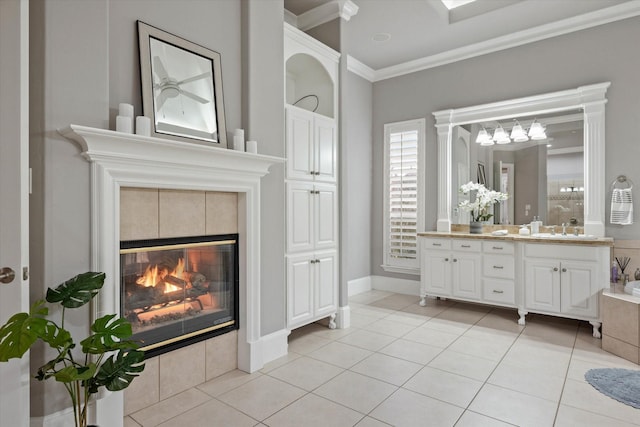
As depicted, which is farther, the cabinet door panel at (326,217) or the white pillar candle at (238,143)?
the cabinet door panel at (326,217)

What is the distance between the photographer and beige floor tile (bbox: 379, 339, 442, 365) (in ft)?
9.75

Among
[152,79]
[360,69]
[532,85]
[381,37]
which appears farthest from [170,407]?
[532,85]

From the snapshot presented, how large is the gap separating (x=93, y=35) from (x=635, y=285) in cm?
432

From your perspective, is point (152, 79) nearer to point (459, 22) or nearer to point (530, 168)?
point (459, 22)

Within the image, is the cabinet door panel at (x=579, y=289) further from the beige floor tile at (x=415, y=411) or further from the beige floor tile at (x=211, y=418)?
the beige floor tile at (x=211, y=418)

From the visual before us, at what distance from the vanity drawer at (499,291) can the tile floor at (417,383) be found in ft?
0.91

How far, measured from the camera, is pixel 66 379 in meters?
1.50

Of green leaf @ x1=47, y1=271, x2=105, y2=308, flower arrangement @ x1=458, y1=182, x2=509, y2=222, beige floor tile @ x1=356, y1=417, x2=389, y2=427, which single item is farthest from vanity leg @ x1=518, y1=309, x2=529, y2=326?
green leaf @ x1=47, y1=271, x2=105, y2=308

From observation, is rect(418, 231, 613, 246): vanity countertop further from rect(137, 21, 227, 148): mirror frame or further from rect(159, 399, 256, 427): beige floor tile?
rect(159, 399, 256, 427): beige floor tile

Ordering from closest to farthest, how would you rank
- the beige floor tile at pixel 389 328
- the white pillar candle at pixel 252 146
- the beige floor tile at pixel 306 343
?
the white pillar candle at pixel 252 146 < the beige floor tile at pixel 306 343 < the beige floor tile at pixel 389 328

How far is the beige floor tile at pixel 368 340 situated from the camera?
10.6 ft

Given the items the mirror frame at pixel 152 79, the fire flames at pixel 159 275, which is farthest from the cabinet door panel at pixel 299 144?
the fire flames at pixel 159 275

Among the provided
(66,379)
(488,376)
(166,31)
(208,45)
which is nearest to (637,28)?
(488,376)

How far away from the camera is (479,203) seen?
4.56 meters
